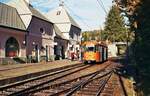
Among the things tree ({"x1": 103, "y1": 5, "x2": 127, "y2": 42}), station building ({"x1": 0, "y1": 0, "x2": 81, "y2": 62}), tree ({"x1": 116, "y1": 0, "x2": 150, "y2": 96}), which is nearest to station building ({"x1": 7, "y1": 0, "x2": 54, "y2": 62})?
station building ({"x1": 0, "y1": 0, "x2": 81, "y2": 62})

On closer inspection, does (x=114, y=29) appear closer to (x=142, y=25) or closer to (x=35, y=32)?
(x=35, y=32)

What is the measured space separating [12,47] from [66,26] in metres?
29.7

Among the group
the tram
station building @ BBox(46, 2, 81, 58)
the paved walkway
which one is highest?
station building @ BBox(46, 2, 81, 58)

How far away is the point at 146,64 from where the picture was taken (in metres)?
27.4

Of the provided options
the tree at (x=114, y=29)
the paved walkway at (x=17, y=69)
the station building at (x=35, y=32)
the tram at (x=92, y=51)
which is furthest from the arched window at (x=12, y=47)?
the tree at (x=114, y=29)

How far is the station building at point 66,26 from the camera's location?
6506 centimetres

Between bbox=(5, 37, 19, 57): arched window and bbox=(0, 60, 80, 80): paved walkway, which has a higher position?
bbox=(5, 37, 19, 57): arched window

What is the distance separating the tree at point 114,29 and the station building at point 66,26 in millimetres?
18517

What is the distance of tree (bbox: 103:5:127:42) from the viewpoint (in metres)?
88.7

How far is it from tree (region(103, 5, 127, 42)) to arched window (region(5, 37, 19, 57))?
5360 cm

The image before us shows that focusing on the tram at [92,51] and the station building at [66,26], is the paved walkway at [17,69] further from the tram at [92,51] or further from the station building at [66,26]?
the station building at [66,26]

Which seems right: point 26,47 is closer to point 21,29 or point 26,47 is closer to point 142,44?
point 21,29

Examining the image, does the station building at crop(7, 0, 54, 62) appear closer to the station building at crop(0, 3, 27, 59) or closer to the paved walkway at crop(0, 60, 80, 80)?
the station building at crop(0, 3, 27, 59)

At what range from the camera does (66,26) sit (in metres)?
66.5
